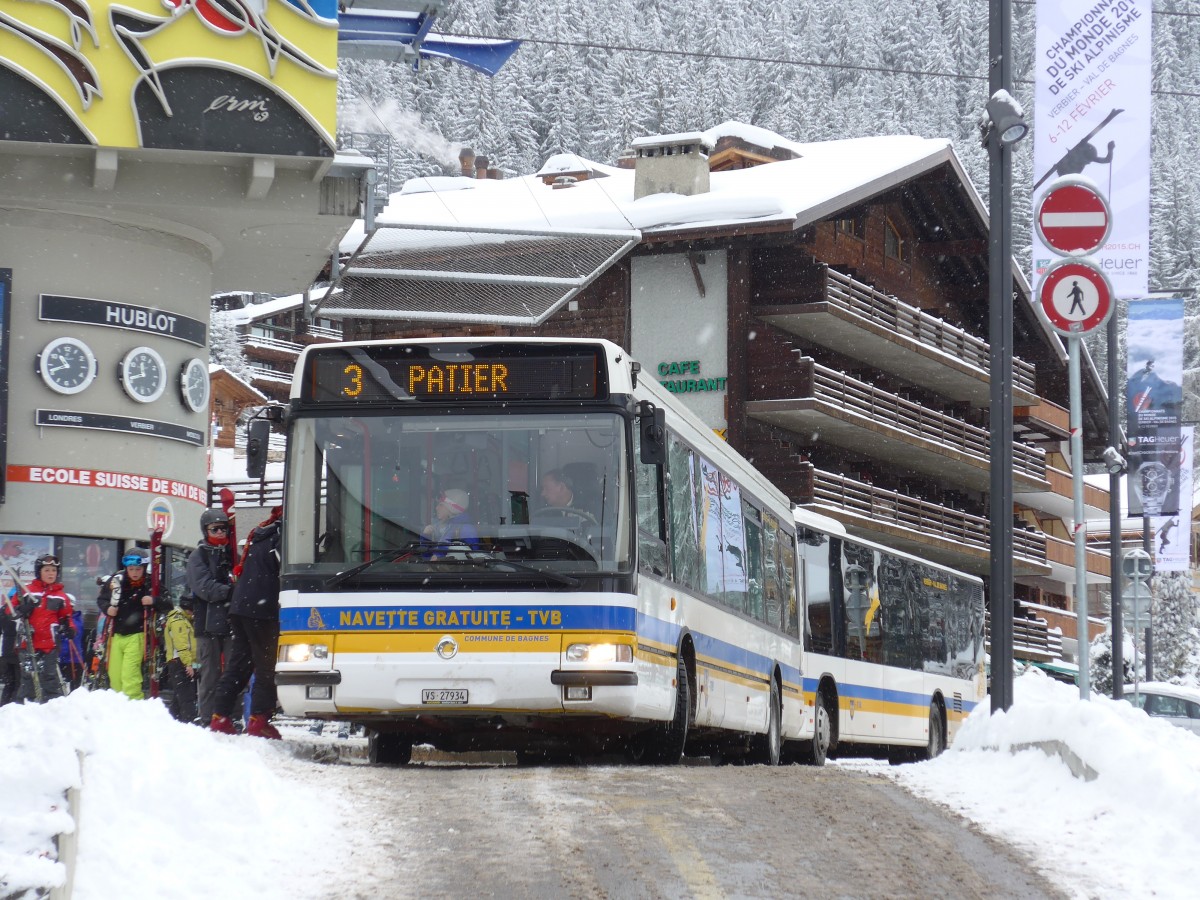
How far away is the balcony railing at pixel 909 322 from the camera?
40.2 metres

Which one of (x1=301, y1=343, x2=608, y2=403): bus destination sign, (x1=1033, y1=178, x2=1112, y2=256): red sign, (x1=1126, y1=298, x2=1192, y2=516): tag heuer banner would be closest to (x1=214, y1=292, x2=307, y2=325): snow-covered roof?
(x1=1126, y1=298, x2=1192, y2=516): tag heuer banner

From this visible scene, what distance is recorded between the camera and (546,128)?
103688mm

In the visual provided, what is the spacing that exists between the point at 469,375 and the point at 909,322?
33.2 m

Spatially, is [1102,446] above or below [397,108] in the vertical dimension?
below

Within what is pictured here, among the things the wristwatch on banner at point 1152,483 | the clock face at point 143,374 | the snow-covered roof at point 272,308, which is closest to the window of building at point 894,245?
the wristwatch on banner at point 1152,483

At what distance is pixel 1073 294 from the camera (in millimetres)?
12203

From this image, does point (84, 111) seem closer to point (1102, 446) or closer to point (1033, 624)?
point (1033, 624)

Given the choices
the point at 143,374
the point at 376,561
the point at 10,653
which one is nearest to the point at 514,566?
the point at 376,561

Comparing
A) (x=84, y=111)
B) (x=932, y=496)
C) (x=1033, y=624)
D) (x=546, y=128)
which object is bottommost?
(x=1033, y=624)

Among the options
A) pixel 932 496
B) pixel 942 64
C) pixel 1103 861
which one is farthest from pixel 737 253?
pixel 942 64

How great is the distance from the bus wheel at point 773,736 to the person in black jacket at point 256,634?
5.58m

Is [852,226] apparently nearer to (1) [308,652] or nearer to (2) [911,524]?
(2) [911,524]

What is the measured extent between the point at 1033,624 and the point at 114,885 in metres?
48.8

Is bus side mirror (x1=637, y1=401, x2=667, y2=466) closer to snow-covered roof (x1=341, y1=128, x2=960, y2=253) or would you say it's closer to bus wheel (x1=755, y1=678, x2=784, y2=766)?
bus wheel (x1=755, y1=678, x2=784, y2=766)
